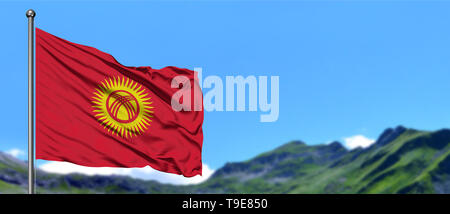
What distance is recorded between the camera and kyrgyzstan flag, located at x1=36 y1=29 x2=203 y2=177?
19.3m

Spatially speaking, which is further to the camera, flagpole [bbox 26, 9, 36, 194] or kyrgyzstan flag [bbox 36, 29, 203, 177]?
kyrgyzstan flag [bbox 36, 29, 203, 177]

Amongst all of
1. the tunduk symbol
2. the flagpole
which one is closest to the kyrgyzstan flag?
the tunduk symbol

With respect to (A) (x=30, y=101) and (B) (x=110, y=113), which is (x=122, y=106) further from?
(A) (x=30, y=101)

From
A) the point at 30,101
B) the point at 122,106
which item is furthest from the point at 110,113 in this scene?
the point at 30,101

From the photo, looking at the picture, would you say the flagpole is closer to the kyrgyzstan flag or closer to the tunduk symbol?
the kyrgyzstan flag

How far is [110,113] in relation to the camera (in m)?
20.3

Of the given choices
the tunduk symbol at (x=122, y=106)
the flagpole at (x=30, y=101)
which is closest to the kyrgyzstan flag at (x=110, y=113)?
the tunduk symbol at (x=122, y=106)

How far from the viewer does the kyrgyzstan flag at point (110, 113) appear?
1933 cm
